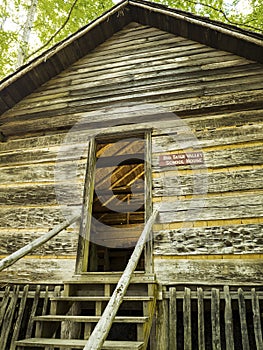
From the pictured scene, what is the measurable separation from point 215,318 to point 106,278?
1.36 metres

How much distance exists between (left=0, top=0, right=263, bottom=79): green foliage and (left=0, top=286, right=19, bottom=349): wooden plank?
28.4ft

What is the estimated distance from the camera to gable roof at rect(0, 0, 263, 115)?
471 centimetres

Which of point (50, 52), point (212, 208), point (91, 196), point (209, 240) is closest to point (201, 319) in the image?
point (209, 240)

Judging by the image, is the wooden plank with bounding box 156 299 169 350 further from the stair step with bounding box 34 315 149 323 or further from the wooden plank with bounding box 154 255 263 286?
the stair step with bounding box 34 315 149 323

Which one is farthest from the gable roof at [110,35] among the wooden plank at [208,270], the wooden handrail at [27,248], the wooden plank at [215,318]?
the wooden plank at [215,318]

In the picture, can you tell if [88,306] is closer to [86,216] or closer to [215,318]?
[86,216]

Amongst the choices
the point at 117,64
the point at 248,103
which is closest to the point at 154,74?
the point at 117,64

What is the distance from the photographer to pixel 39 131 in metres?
5.19

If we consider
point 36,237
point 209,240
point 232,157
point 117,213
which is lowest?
point 209,240

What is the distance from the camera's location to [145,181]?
4.23 metres

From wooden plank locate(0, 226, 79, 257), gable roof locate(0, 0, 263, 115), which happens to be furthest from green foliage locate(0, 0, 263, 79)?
wooden plank locate(0, 226, 79, 257)

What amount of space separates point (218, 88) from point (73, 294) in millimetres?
3879

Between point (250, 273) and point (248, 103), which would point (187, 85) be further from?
point (250, 273)

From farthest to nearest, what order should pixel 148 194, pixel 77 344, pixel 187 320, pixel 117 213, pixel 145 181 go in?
pixel 117 213 < pixel 145 181 < pixel 148 194 < pixel 187 320 < pixel 77 344
